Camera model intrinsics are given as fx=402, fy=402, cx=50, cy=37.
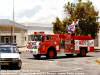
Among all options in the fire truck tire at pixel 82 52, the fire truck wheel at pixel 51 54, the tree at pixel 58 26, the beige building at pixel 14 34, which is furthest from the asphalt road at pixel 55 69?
the beige building at pixel 14 34

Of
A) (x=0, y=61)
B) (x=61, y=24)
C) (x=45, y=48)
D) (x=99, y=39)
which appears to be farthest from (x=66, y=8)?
(x=0, y=61)

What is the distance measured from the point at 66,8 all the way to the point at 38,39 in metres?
28.1

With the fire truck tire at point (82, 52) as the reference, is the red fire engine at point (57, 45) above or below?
above

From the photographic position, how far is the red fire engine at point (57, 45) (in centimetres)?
3606

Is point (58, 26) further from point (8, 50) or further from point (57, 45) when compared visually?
point (8, 50)

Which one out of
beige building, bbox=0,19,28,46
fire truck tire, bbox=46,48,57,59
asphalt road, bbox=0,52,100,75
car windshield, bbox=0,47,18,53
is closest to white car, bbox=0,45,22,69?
car windshield, bbox=0,47,18,53

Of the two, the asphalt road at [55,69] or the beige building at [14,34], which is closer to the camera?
the asphalt road at [55,69]

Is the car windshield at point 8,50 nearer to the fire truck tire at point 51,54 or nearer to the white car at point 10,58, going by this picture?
the white car at point 10,58

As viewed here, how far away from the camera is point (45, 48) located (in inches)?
1432

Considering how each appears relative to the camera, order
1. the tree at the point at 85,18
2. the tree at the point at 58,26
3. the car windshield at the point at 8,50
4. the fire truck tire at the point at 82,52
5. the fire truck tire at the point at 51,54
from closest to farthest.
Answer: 1. the car windshield at the point at 8,50
2. the fire truck tire at the point at 51,54
3. the fire truck tire at the point at 82,52
4. the tree at the point at 85,18
5. the tree at the point at 58,26

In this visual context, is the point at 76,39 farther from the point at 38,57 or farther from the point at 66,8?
the point at 66,8

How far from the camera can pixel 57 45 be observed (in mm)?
37469

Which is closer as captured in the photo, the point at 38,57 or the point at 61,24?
the point at 38,57

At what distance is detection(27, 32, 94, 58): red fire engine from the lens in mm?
36062
